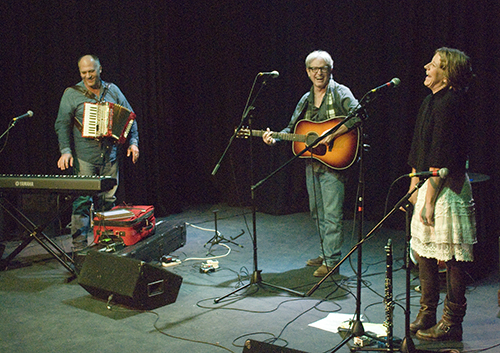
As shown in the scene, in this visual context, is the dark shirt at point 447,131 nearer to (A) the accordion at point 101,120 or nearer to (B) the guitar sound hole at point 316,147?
(B) the guitar sound hole at point 316,147

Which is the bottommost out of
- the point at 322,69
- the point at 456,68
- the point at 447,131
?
the point at 447,131

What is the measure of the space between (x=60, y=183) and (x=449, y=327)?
3121 mm

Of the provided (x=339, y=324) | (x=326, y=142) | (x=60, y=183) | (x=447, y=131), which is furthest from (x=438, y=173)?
(x=60, y=183)

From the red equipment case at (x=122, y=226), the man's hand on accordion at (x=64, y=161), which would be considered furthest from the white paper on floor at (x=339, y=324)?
the man's hand on accordion at (x=64, y=161)

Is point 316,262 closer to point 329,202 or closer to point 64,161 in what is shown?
point 329,202

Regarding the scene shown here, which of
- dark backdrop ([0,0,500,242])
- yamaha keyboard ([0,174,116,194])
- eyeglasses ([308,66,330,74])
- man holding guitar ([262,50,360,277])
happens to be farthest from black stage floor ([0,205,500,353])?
eyeglasses ([308,66,330,74])

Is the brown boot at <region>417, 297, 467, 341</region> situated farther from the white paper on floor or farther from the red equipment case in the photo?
the red equipment case

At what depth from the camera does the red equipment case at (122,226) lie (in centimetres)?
419

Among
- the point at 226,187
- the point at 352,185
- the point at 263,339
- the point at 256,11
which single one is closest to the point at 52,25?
the point at 256,11

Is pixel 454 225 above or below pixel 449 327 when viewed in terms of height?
above

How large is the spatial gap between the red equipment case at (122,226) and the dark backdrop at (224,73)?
1.61 m

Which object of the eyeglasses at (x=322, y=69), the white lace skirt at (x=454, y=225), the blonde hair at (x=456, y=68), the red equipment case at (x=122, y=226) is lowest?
the red equipment case at (x=122, y=226)

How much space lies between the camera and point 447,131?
268 centimetres

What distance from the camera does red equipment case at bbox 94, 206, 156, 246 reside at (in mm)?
4191
